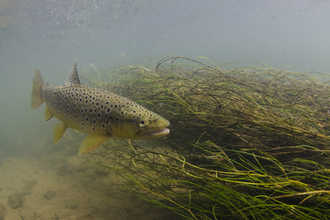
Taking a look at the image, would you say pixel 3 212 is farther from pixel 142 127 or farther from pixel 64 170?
pixel 142 127

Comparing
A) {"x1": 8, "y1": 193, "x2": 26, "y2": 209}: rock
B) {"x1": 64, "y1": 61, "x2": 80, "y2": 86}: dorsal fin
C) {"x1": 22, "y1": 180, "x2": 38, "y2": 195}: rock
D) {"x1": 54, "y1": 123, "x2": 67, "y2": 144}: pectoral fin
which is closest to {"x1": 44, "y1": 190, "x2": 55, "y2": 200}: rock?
{"x1": 8, "y1": 193, "x2": 26, "y2": 209}: rock

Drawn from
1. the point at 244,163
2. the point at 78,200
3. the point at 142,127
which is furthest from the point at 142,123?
the point at 78,200

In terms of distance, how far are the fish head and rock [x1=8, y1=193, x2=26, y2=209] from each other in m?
5.55

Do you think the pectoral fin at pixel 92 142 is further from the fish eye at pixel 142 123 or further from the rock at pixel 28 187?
the rock at pixel 28 187

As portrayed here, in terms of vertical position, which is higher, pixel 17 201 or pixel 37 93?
pixel 37 93

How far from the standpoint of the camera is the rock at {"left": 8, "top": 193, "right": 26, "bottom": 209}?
206 inches

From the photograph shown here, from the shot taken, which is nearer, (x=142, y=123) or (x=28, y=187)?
(x=142, y=123)

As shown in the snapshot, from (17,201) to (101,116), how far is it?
5778mm

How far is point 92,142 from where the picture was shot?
2.55 m

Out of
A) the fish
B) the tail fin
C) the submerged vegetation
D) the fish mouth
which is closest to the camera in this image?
the submerged vegetation

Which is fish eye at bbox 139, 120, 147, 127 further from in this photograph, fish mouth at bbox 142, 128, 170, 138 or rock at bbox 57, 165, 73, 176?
rock at bbox 57, 165, 73, 176

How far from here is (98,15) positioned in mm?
33250

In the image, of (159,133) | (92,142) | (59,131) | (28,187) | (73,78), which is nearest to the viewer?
(159,133)

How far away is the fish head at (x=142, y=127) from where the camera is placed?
2.32 metres
